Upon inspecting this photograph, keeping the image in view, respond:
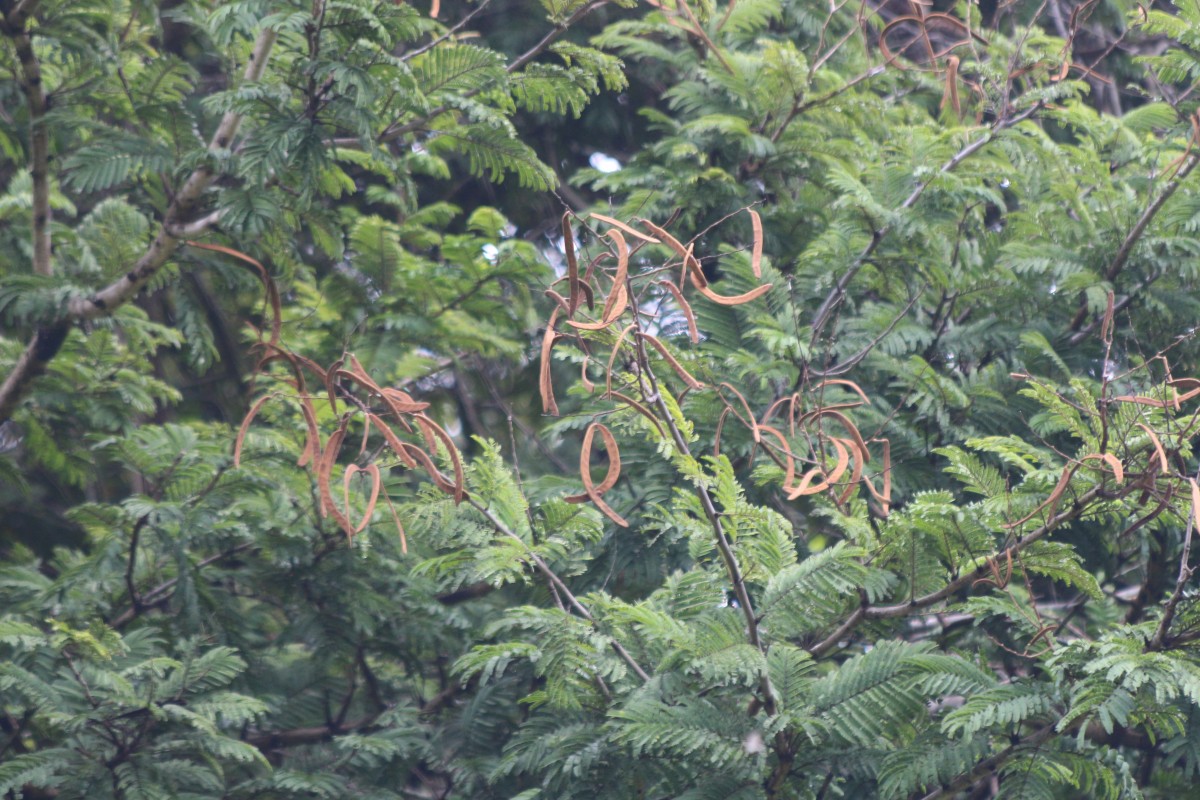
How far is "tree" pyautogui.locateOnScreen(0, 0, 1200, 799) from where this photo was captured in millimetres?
1881

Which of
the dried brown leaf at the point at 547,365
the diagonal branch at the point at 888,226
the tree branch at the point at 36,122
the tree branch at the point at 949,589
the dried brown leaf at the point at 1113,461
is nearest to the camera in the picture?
the dried brown leaf at the point at 547,365

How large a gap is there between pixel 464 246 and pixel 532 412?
99 centimetres

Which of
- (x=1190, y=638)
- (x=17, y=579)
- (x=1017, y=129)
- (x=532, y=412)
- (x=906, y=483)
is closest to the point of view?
(x=1190, y=638)

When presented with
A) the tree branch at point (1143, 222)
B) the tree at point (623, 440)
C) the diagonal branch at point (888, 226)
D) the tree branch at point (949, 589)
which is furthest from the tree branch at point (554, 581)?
the tree branch at point (1143, 222)

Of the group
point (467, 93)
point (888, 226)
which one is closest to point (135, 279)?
point (467, 93)

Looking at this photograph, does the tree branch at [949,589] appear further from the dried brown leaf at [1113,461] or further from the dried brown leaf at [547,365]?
the dried brown leaf at [547,365]

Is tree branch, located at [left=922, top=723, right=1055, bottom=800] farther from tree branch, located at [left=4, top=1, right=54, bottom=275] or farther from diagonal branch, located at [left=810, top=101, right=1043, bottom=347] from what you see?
tree branch, located at [left=4, top=1, right=54, bottom=275]

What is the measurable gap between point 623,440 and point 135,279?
121 cm

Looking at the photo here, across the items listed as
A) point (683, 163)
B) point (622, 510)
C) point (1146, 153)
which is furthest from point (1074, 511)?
point (683, 163)

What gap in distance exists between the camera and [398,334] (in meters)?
3.21

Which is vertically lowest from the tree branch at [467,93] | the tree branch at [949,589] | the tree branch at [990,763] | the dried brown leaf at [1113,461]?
the tree branch at [990,763]

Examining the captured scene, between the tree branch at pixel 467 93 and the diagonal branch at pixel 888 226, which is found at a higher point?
the tree branch at pixel 467 93

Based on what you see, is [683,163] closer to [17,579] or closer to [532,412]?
[532,412]

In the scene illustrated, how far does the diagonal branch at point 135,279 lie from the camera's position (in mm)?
2697
